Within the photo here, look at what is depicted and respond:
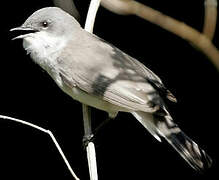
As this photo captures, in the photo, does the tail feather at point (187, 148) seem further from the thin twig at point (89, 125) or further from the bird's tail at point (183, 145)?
the thin twig at point (89, 125)

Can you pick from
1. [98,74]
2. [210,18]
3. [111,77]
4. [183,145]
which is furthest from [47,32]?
[210,18]

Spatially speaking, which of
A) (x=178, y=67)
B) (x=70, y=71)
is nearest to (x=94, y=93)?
(x=70, y=71)

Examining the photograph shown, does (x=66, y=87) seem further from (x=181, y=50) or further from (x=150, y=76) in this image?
(x=181, y=50)

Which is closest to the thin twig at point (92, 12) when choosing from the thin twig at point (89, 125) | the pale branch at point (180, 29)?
the thin twig at point (89, 125)

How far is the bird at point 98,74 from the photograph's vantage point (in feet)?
9.28

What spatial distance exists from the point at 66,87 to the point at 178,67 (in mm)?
1171

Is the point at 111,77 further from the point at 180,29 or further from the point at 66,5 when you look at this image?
the point at 180,29

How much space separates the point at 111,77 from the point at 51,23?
58 cm

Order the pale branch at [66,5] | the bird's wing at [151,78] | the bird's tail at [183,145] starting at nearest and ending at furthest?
1. the bird's tail at [183,145]
2. the bird's wing at [151,78]
3. the pale branch at [66,5]

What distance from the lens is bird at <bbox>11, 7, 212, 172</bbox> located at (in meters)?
2.83

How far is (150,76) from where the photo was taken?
10.2 feet

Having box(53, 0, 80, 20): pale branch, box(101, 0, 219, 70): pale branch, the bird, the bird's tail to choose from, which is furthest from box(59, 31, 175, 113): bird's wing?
box(101, 0, 219, 70): pale branch

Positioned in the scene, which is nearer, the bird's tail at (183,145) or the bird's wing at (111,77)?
the bird's tail at (183,145)

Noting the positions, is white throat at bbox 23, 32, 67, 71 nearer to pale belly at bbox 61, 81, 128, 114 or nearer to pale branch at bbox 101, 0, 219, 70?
pale belly at bbox 61, 81, 128, 114
